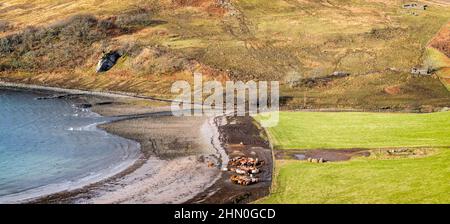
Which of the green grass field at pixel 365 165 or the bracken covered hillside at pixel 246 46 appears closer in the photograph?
the green grass field at pixel 365 165

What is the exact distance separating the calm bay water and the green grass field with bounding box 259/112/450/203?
58.5ft

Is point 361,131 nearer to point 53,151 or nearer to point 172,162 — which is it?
point 172,162

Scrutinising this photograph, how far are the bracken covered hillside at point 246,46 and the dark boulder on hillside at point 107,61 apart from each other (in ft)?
6.33

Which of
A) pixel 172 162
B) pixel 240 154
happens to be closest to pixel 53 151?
pixel 172 162

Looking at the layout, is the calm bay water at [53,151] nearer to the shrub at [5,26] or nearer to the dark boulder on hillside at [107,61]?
the dark boulder on hillside at [107,61]

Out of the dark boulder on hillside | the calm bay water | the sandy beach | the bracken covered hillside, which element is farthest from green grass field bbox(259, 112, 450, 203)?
the dark boulder on hillside

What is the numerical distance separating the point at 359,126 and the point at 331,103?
27.4 metres

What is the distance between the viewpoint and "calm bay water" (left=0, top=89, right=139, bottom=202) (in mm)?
50844

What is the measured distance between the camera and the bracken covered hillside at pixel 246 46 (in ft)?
330

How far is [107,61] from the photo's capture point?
12269cm

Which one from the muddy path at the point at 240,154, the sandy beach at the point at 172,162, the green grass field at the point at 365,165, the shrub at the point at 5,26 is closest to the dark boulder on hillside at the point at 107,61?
the sandy beach at the point at 172,162

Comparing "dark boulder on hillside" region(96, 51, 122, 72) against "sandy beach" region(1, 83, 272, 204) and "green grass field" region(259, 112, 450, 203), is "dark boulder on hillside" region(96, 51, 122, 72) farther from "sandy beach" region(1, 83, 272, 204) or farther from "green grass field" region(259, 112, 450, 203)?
"green grass field" region(259, 112, 450, 203)

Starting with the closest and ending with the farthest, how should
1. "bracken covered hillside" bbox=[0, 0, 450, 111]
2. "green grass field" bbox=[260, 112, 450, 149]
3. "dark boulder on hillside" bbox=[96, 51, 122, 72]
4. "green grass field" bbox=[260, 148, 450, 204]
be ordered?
"green grass field" bbox=[260, 148, 450, 204] < "green grass field" bbox=[260, 112, 450, 149] < "bracken covered hillside" bbox=[0, 0, 450, 111] < "dark boulder on hillside" bbox=[96, 51, 122, 72]

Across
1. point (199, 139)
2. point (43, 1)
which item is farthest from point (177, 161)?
point (43, 1)
